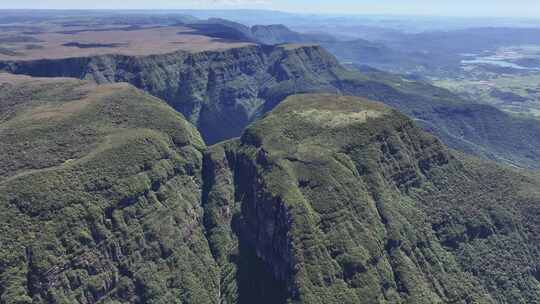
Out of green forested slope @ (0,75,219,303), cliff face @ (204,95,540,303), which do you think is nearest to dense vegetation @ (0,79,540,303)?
green forested slope @ (0,75,219,303)

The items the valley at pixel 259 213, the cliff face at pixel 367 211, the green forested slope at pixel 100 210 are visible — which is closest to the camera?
the green forested slope at pixel 100 210

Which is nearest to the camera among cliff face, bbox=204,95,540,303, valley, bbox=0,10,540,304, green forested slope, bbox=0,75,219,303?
green forested slope, bbox=0,75,219,303

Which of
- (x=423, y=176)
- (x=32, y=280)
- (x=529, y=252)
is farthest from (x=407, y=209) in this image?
(x=32, y=280)

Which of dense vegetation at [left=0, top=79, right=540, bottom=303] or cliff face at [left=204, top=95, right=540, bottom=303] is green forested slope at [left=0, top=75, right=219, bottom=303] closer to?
dense vegetation at [left=0, top=79, right=540, bottom=303]

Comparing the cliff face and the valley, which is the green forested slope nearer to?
the valley

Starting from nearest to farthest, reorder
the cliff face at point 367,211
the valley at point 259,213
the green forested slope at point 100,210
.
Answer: the green forested slope at point 100,210
the valley at point 259,213
the cliff face at point 367,211

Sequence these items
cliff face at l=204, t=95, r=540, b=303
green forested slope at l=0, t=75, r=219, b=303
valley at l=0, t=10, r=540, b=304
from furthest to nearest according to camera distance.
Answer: cliff face at l=204, t=95, r=540, b=303 → valley at l=0, t=10, r=540, b=304 → green forested slope at l=0, t=75, r=219, b=303

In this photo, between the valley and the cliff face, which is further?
the cliff face

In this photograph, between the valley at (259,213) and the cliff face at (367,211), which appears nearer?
the valley at (259,213)

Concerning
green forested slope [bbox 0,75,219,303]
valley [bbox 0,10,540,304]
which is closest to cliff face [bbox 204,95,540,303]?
valley [bbox 0,10,540,304]

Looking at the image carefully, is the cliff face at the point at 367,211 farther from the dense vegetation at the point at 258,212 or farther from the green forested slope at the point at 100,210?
the green forested slope at the point at 100,210


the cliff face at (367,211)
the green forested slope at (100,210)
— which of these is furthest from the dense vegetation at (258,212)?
the cliff face at (367,211)
